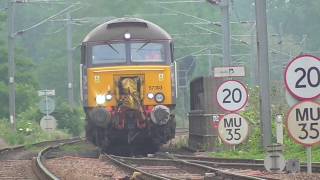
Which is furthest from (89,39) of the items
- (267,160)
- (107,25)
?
(267,160)

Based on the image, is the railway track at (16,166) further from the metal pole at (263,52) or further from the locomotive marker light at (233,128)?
the metal pole at (263,52)

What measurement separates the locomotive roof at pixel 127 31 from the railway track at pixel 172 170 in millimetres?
3484

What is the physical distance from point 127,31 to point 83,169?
6114 mm

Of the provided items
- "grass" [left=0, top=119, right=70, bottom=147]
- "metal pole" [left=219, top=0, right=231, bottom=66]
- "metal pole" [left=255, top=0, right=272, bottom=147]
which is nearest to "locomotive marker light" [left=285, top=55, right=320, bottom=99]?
"metal pole" [left=255, top=0, right=272, bottom=147]

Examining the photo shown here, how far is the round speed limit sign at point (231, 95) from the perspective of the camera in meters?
15.8

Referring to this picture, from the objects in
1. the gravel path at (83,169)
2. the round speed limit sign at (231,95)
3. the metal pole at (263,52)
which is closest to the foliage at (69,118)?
the gravel path at (83,169)

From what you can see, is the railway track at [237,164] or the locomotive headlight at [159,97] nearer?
the railway track at [237,164]

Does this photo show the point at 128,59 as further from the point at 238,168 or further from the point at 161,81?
the point at 238,168

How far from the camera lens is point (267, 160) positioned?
12.1 metres

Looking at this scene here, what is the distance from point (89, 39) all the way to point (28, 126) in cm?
2044


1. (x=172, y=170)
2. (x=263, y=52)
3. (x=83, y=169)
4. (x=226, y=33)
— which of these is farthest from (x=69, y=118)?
(x=172, y=170)

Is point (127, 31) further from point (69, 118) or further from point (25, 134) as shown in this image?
point (69, 118)

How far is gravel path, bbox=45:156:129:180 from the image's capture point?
15634mm

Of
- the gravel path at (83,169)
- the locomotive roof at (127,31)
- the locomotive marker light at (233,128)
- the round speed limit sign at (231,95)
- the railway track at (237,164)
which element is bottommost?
the gravel path at (83,169)
